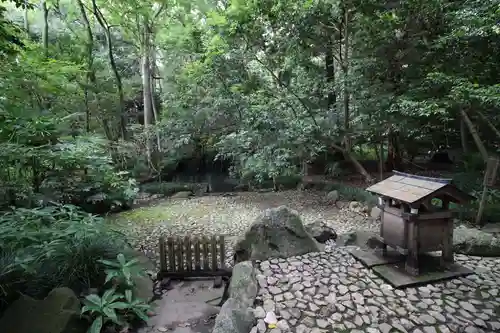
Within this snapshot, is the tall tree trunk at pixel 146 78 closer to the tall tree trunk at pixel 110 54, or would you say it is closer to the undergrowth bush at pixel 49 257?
the tall tree trunk at pixel 110 54

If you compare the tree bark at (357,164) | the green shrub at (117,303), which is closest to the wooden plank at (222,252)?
the green shrub at (117,303)

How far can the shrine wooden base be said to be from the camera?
3137mm

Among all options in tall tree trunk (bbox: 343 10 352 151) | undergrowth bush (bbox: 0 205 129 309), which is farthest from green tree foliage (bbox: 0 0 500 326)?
undergrowth bush (bbox: 0 205 129 309)

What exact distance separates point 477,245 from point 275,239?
9.91 feet

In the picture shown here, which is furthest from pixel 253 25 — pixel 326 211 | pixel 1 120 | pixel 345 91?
pixel 1 120

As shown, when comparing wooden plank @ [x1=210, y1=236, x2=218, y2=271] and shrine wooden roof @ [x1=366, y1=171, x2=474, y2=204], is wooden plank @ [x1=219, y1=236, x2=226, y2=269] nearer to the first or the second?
wooden plank @ [x1=210, y1=236, x2=218, y2=271]

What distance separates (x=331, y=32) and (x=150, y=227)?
23.6 ft

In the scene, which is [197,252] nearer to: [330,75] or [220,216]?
[220,216]

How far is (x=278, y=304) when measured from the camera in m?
2.86

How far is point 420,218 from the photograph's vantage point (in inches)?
124

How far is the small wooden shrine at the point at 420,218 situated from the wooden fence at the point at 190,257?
2.53 meters

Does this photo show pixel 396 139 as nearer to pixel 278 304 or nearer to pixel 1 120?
pixel 278 304

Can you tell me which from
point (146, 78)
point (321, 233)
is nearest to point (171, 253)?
point (321, 233)

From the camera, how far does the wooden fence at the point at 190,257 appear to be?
14.5ft
